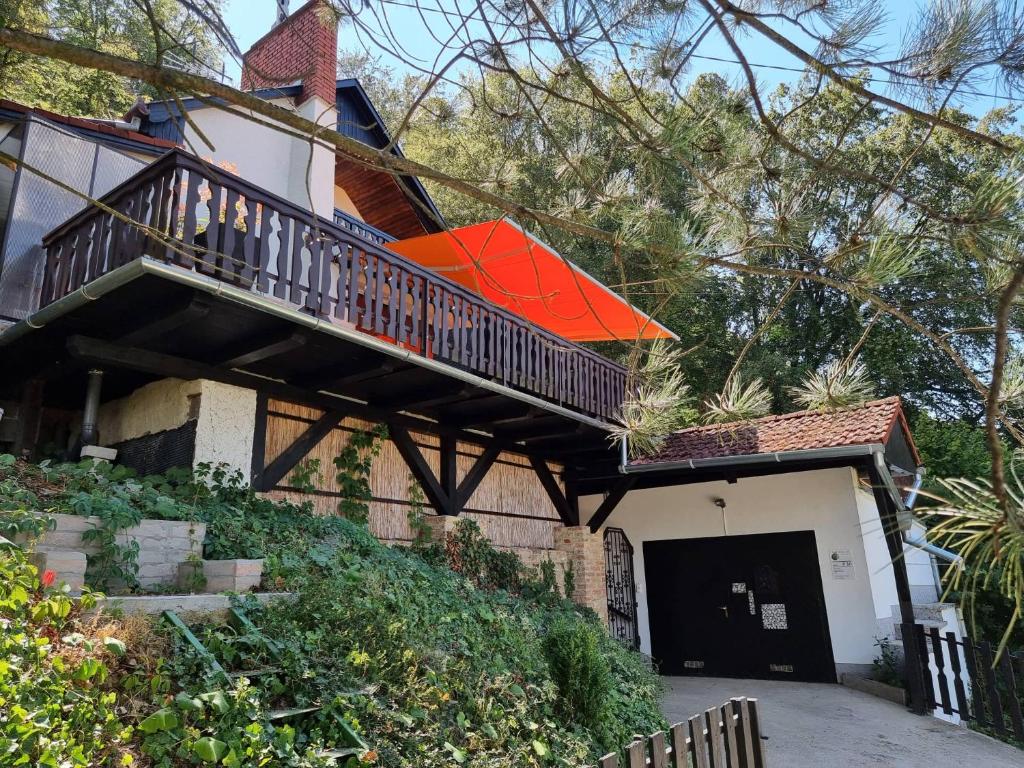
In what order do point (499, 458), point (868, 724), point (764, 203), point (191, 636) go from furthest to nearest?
point (499, 458)
point (868, 724)
point (191, 636)
point (764, 203)

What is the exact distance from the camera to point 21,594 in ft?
10.7

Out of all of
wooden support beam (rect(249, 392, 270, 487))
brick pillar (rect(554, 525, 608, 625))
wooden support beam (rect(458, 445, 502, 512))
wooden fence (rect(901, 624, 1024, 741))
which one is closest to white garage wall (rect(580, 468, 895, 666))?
brick pillar (rect(554, 525, 608, 625))

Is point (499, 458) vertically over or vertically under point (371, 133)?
under

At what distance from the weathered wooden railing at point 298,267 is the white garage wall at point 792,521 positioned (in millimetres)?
2969

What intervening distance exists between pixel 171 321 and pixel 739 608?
8636mm

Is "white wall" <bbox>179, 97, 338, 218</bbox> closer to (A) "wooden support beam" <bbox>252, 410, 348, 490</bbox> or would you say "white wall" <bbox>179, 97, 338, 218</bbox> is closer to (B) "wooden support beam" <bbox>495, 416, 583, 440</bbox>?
(A) "wooden support beam" <bbox>252, 410, 348, 490</bbox>

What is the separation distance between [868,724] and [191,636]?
259 inches

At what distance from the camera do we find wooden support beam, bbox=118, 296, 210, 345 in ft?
17.4

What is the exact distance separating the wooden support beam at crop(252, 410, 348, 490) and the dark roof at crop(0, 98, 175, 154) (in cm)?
404

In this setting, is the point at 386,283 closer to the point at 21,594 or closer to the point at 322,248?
the point at 322,248

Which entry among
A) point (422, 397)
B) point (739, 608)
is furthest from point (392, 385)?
point (739, 608)

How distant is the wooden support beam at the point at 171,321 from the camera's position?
17.4ft

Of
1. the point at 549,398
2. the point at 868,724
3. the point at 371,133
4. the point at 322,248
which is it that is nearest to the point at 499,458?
the point at 549,398

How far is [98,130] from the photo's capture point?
808 centimetres
